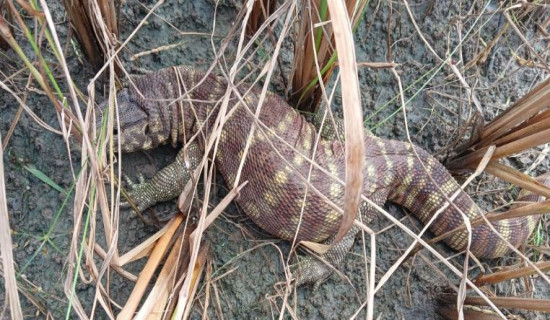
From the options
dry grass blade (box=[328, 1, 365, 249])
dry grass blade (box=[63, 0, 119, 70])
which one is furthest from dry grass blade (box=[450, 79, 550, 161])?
dry grass blade (box=[63, 0, 119, 70])

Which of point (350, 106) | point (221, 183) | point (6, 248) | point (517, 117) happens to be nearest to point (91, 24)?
point (221, 183)

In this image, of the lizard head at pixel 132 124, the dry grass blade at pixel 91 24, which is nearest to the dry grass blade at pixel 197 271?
the lizard head at pixel 132 124

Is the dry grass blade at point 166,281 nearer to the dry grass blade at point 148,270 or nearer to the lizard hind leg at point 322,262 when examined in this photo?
the dry grass blade at point 148,270

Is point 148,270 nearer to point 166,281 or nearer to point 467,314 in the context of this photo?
point 166,281

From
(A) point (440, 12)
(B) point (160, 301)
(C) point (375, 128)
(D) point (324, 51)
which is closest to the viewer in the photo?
(B) point (160, 301)

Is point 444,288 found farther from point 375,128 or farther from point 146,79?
point 146,79

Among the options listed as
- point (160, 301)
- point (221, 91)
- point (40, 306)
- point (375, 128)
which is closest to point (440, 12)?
point (375, 128)
